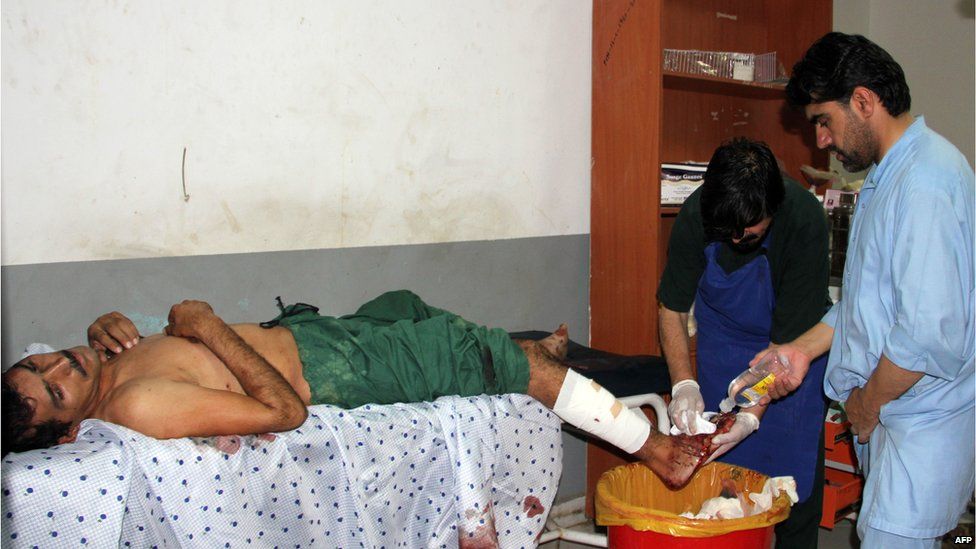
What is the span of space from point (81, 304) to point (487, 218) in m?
1.37

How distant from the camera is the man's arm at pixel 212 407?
5.55 ft

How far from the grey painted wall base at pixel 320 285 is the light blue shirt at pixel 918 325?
142cm

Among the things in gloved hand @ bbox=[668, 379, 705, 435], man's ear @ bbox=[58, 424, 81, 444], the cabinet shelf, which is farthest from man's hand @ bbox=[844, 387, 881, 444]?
man's ear @ bbox=[58, 424, 81, 444]

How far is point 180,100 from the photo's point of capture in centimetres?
220

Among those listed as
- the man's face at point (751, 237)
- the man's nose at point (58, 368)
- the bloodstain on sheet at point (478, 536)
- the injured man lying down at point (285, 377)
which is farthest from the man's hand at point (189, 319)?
the man's face at point (751, 237)

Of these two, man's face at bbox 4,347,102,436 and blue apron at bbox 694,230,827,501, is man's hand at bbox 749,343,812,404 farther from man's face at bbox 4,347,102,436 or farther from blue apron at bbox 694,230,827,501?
man's face at bbox 4,347,102,436

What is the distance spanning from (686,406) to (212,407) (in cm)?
125

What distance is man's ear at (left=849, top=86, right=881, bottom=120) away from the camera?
1.66 metres


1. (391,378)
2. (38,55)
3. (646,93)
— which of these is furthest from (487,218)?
(38,55)

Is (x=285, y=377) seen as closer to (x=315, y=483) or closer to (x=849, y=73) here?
(x=315, y=483)

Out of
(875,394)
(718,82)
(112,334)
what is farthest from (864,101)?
(112,334)

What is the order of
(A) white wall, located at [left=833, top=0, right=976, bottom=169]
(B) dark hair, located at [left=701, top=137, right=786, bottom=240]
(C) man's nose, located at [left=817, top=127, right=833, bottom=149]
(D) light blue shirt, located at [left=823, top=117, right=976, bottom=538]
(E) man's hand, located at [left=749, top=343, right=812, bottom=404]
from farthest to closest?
(A) white wall, located at [left=833, top=0, right=976, bottom=169] → (E) man's hand, located at [left=749, top=343, right=812, bottom=404] → (B) dark hair, located at [left=701, top=137, right=786, bottom=240] → (C) man's nose, located at [left=817, top=127, right=833, bottom=149] → (D) light blue shirt, located at [left=823, top=117, right=976, bottom=538]

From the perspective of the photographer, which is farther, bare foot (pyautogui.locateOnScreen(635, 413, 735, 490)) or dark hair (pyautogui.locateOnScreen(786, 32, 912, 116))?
bare foot (pyautogui.locateOnScreen(635, 413, 735, 490))

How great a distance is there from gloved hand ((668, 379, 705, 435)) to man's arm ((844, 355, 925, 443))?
0.48m
